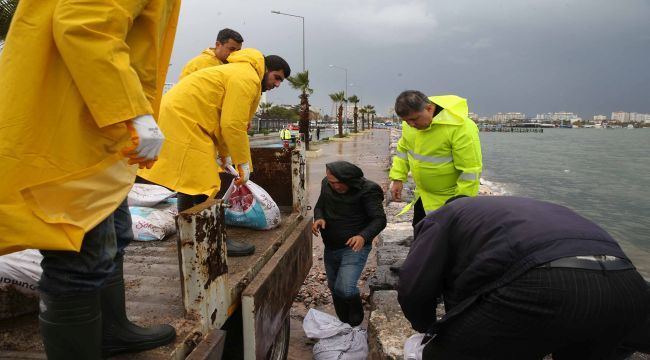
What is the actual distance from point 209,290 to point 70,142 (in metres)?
0.79

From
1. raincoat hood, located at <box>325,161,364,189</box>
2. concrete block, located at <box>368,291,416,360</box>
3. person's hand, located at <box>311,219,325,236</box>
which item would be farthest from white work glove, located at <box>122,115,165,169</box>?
person's hand, located at <box>311,219,325,236</box>

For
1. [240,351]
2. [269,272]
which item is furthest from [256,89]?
[240,351]

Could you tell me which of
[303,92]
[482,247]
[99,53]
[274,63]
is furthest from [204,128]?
[303,92]

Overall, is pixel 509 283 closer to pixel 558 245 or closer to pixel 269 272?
pixel 558 245

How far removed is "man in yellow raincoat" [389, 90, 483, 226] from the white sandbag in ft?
6.72

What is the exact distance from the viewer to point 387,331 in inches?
120

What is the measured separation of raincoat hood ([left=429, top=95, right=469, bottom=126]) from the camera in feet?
11.8

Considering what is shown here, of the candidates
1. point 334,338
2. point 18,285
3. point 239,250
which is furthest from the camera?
point 334,338

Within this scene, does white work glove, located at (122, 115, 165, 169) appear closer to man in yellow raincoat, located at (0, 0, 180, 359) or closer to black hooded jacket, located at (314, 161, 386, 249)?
man in yellow raincoat, located at (0, 0, 180, 359)

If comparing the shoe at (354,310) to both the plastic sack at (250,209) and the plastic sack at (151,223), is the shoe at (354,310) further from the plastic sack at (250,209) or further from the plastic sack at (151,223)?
the plastic sack at (151,223)

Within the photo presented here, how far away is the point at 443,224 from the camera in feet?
5.96

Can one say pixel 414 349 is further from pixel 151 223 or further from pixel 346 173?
pixel 151 223

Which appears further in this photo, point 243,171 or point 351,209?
point 351,209

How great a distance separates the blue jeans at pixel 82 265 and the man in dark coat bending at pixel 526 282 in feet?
3.88
